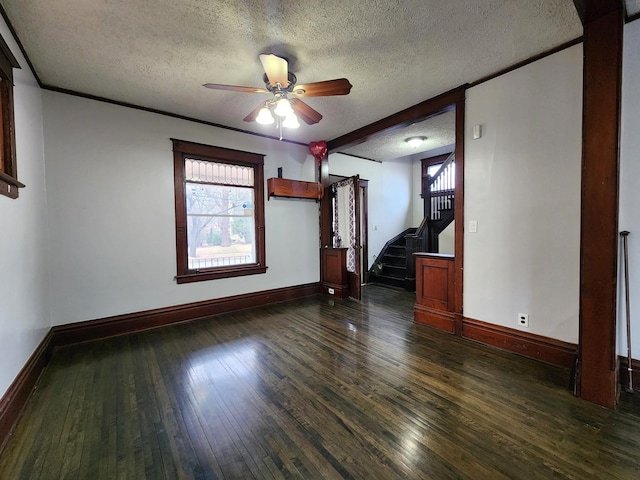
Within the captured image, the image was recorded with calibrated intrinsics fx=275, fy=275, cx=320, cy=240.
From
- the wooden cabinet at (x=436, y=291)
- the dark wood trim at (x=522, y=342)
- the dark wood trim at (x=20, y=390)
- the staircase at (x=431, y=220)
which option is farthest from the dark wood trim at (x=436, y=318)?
the dark wood trim at (x=20, y=390)

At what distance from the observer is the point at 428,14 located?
2.05 meters

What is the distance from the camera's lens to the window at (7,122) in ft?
6.54

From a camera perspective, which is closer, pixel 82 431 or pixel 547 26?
pixel 82 431

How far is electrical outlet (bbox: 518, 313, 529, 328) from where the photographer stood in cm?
269

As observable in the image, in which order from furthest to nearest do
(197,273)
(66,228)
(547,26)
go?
1. (197,273)
2. (66,228)
3. (547,26)

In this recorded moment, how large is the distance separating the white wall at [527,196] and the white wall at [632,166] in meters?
0.27

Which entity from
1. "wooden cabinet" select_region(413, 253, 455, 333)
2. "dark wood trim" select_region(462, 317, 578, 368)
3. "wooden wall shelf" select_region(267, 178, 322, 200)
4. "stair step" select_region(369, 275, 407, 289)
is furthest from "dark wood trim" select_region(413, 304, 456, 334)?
"wooden wall shelf" select_region(267, 178, 322, 200)

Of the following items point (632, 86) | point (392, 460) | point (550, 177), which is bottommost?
point (392, 460)

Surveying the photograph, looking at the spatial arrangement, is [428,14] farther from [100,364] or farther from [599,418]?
[100,364]

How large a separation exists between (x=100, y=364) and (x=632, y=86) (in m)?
5.08

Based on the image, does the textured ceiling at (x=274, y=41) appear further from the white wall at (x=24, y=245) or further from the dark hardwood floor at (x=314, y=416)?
the dark hardwood floor at (x=314, y=416)

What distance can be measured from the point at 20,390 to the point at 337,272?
391 cm

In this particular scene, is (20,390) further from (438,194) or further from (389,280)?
(438,194)

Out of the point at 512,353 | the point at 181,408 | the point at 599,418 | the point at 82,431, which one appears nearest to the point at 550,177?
the point at 512,353
